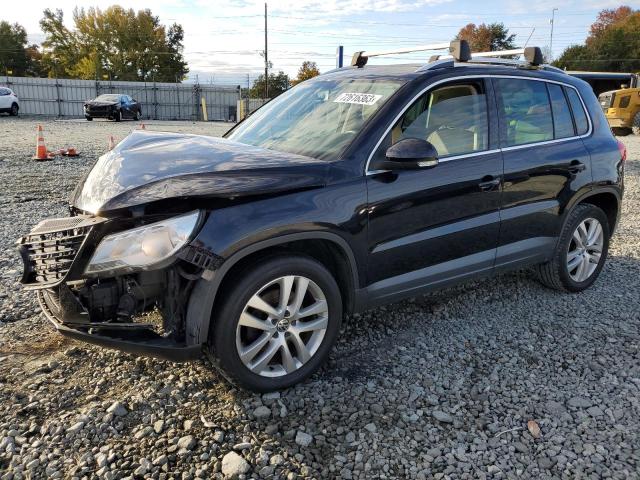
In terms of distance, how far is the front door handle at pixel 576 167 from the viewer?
4.30 metres

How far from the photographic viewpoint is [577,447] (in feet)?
8.93

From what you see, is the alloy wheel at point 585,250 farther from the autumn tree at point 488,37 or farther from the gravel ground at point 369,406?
the autumn tree at point 488,37

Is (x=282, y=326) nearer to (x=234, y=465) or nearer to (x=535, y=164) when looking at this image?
(x=234, y=465)

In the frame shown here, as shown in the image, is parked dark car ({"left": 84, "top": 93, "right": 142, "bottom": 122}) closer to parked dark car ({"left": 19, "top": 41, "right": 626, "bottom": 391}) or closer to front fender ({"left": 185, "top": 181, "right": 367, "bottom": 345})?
parked dark car ({"left": 19, "top": 41, "right": 626, "bottom": 391})

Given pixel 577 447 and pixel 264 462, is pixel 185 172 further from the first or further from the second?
pixel 577 447

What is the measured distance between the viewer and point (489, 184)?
3748 millimetres

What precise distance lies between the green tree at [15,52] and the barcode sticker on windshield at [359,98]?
8004cm

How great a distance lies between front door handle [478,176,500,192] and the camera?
3713 millimetres

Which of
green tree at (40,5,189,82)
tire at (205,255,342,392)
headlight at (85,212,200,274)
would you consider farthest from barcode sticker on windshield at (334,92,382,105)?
green tree at (40,5,189,82)

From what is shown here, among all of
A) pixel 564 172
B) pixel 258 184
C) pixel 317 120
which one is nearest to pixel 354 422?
pixel 258 184

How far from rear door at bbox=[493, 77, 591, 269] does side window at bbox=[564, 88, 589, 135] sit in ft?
0.04

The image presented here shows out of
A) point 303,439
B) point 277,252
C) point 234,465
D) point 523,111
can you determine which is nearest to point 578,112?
point 523,111

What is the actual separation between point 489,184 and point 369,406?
1766mm

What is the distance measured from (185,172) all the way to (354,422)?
1.62 metres
